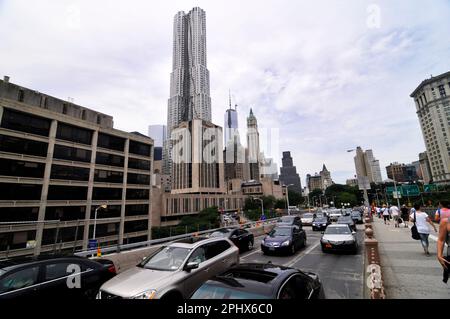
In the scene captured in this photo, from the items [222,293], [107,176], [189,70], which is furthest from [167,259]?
[189,70]

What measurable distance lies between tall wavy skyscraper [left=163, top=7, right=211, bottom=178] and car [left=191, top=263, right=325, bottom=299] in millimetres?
165654

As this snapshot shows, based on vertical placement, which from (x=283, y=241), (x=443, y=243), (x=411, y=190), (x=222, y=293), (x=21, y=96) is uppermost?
(x=21, y=96)

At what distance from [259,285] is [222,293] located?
Answer: 64 centimetres

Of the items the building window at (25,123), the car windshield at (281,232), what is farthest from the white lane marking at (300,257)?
the building window at (25,123)

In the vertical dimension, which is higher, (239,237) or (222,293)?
(222,293)

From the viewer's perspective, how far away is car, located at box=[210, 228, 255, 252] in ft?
42.7

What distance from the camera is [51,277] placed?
5.23 meters

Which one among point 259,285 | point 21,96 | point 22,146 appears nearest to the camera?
point 259,285

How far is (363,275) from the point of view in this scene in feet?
26.5

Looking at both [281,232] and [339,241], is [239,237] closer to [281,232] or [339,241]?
[281,232]

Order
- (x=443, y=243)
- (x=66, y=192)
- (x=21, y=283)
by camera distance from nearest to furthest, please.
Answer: (x=443, y=243)
(x=21, y=283)
(x=66, y=192)

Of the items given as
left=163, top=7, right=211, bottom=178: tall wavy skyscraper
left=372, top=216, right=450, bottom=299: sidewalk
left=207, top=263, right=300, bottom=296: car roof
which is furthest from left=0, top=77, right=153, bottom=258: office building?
left=163, top=7, right=211, bottom=178: tall wavy skyscraper
